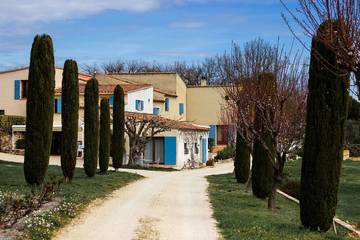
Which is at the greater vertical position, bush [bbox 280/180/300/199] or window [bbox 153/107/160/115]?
window [bbox 153/107/160/115]

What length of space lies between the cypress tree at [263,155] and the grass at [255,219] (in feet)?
1.62

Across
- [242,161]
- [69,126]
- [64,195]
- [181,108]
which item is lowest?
[64,195]

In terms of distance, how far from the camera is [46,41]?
1856 cm

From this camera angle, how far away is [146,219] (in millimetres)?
13094

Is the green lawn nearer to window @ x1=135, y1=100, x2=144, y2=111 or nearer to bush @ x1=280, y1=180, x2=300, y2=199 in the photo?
bush @ x1=280, y1=180, x2=300, y2=199

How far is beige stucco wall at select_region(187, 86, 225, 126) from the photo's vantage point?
6350cm

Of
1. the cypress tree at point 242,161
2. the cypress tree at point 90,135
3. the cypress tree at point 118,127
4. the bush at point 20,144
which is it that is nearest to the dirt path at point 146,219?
the cypress tree at point 90,135

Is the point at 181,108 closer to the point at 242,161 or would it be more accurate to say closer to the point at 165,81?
the point at 165,81

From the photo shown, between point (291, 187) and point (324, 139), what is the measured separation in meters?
15.3

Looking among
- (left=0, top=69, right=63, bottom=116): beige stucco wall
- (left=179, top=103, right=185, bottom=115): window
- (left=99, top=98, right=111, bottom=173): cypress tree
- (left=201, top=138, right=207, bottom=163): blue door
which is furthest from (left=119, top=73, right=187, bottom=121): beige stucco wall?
(left=99, top=98, right=111, bottom=173): cypress tree

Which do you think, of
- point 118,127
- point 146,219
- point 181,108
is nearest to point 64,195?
point 146,219

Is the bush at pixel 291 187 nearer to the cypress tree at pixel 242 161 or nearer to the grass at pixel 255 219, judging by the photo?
the cypress tree at pixel 242 161

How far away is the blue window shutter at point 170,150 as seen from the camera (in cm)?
4275

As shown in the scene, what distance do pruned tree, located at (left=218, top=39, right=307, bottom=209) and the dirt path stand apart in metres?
2.57
